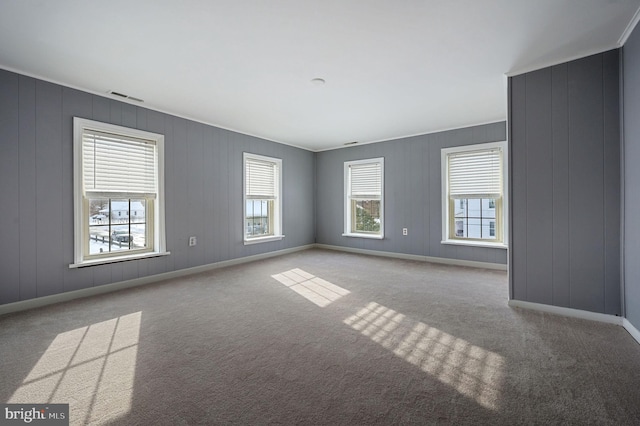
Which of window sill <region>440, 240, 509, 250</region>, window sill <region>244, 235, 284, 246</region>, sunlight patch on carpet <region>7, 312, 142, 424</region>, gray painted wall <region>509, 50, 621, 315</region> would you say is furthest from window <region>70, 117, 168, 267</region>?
window sill <region>440, 240, 509, 250</region>

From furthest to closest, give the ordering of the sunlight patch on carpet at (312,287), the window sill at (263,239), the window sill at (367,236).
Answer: the window sill at (367,236), the window sill at (263,239), the sunlight patch on carpet at (312,287)

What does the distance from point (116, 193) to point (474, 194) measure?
5.41m

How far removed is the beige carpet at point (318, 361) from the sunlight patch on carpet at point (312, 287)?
6 centimetres

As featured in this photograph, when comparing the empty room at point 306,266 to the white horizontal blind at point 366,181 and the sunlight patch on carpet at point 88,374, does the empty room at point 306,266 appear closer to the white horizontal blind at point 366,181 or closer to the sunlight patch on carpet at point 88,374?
the sunlight patch on carpet at point 88,374

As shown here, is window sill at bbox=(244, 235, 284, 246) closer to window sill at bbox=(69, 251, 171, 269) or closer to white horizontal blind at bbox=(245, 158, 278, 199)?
white horizontal blind at bbox=(245, 158, 278, 199)

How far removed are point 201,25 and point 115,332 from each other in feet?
8.64

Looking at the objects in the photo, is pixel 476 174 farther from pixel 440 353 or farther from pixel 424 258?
pixel 440 353

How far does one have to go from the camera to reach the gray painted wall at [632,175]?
2312mm

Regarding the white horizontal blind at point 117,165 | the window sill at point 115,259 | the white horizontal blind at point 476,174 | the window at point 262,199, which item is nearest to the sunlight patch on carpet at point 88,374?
the window sill at point 115,259

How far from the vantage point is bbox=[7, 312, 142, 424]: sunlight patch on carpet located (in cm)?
161

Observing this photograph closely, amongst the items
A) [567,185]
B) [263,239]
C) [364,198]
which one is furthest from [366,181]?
[567,185]

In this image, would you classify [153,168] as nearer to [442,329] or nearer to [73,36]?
[73,36]

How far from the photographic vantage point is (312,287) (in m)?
3.90

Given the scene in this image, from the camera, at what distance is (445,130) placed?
5297mm
